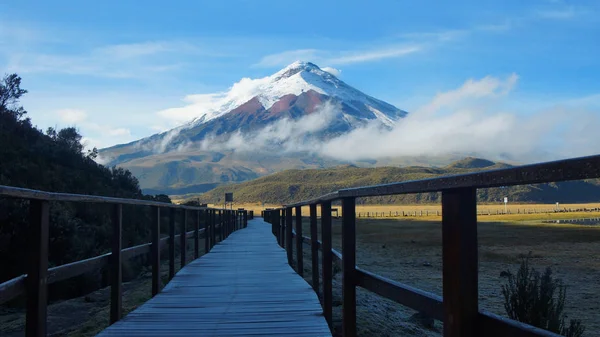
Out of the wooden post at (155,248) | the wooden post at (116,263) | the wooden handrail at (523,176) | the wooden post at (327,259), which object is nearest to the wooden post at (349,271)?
the wooden post at (327,259)

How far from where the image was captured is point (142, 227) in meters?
15.5

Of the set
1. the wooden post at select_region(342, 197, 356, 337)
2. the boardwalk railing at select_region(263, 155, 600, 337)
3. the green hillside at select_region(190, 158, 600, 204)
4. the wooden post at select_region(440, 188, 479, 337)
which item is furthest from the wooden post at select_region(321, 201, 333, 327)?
the green hillside at select_region(190, 158, 600, 204)

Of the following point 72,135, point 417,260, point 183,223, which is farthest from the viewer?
point 72,135

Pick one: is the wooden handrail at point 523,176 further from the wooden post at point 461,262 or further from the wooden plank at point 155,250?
the wooden plank at point 155,250

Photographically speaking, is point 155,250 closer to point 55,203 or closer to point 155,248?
point 155,248

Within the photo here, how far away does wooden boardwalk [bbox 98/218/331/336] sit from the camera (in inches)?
165

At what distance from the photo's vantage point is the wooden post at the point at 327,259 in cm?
449

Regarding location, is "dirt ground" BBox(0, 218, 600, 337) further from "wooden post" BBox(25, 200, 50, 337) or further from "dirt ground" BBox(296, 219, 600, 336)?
"wooden post" BBox(25, 200, 50, 337)

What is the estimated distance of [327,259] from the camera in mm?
4742

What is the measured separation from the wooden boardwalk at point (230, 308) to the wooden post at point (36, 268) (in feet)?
3.25

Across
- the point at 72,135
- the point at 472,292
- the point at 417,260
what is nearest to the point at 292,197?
the point at 72,135

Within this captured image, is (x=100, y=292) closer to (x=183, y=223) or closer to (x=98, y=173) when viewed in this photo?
(x=183, y=223)

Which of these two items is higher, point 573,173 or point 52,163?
point 52,163

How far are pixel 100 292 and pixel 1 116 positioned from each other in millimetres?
10526
